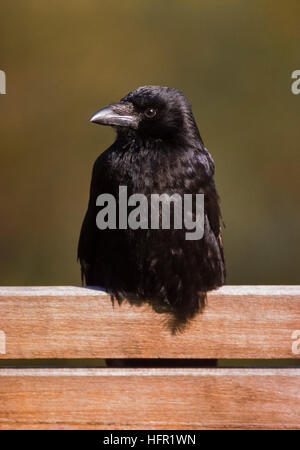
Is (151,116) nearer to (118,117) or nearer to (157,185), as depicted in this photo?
(118,117)

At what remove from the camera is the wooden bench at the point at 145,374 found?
1.73 meters

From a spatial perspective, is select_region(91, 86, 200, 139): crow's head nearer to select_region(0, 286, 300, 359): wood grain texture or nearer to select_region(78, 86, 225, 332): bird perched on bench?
select_region(78, 86, 225, 332): bird perched on bench

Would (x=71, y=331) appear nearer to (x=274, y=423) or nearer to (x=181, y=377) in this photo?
(x=181, y=377)

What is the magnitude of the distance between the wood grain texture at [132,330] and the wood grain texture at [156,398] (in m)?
0.06

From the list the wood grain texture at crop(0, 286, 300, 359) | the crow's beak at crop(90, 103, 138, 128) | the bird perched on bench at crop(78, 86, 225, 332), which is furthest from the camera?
the crow's beak at crop(90, 103, 138, 128)

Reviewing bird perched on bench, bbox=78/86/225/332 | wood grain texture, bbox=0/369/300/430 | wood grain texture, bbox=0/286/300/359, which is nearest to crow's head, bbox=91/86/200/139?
bird perched on bench, bbox=78/86/225/332

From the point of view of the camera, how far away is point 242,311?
5.71ft

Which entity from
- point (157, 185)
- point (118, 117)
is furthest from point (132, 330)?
point (118, 117)

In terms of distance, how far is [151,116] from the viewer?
219 cm

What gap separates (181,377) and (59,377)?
0.37 m

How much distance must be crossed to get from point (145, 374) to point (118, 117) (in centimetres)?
95

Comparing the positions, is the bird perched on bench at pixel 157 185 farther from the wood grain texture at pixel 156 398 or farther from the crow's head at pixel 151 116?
the wood grain texture at pixel 156 398

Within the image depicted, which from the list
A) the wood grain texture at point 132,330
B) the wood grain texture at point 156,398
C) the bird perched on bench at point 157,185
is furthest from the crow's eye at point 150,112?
the wood grain texture at point 156,398

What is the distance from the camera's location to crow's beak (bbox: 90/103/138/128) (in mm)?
2160
